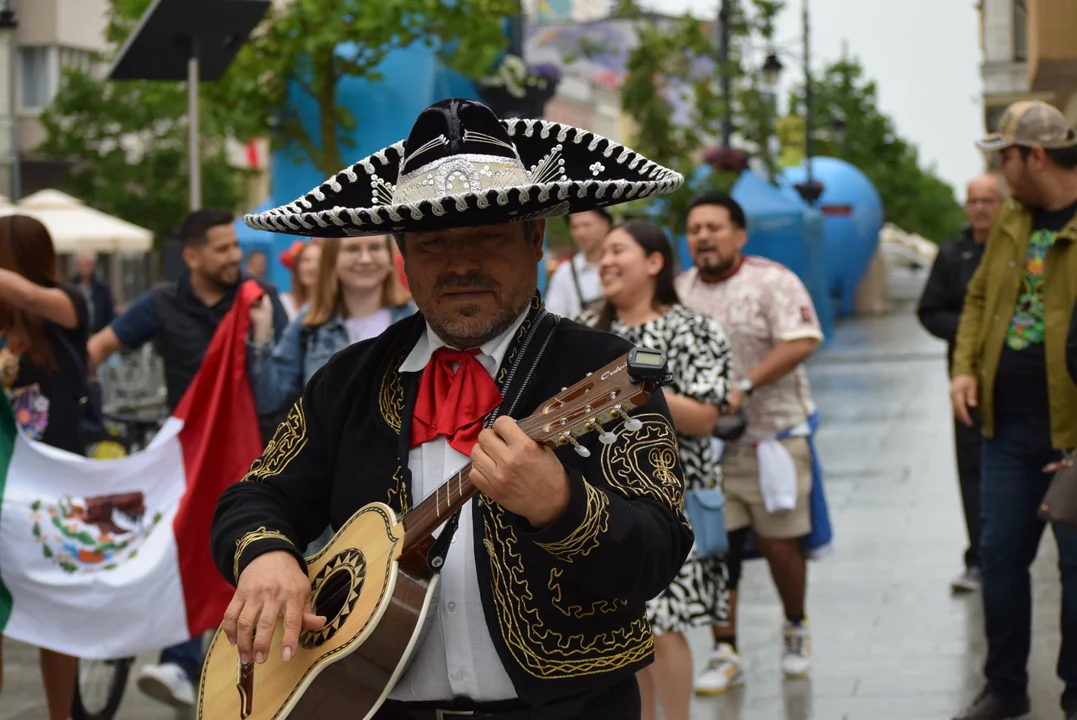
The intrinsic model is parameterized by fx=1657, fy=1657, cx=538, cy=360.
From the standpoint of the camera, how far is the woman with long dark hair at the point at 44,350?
20.0ft

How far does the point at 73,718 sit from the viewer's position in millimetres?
6598

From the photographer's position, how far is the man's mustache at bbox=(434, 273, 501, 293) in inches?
117

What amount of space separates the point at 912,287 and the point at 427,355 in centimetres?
5523

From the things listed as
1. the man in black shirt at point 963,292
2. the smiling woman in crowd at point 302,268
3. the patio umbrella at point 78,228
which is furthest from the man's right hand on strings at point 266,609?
the patio umbrella at point 78,228

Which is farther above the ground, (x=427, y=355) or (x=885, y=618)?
(x=427, y=355)

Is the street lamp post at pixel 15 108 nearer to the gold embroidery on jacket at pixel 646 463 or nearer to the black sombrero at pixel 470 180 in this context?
the black sombrero at pixel 470 180

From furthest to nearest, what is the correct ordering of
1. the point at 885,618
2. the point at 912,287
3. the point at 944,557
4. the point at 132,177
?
1. the point at 912,287
2. the point at 132,177
3. the point at 944,557
4. the point at 885,618

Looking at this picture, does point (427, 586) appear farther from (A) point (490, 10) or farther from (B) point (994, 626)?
(A) point (490, 10)

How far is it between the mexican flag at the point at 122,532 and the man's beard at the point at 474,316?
133 inches

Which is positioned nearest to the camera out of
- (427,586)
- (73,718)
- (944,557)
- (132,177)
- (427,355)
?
(427,586)

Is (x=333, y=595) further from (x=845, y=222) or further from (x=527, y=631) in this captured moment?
(x=845, y=222)

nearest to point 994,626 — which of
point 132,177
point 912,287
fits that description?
point 132,177

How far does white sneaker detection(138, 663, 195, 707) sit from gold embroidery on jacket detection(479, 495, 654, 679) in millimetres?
4120

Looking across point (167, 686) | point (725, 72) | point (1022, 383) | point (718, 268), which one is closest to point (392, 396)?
point (1022, 383)
